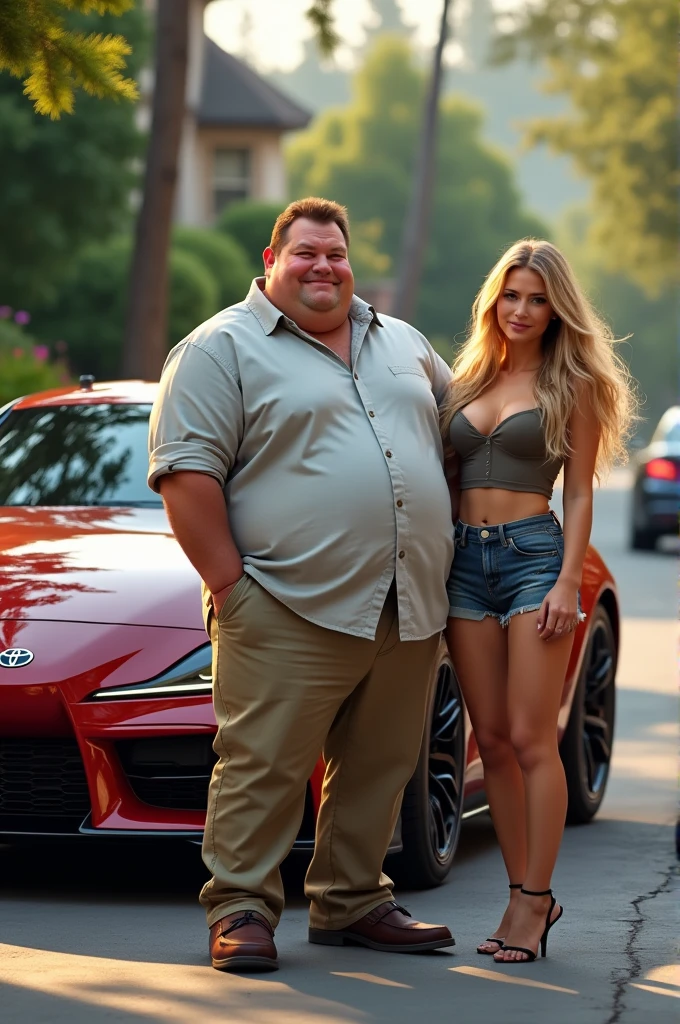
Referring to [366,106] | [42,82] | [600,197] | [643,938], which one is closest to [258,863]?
[643,938]

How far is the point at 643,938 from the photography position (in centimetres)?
532

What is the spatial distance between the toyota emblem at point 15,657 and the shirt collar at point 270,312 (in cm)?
122

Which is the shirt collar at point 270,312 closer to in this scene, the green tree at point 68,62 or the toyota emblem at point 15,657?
the toyota emblem at point 15,657

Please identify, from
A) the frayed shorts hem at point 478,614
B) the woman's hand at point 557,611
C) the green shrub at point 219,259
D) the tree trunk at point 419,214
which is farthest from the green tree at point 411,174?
the woman's hand at point 557,611

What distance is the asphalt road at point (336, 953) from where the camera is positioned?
4.48 metres

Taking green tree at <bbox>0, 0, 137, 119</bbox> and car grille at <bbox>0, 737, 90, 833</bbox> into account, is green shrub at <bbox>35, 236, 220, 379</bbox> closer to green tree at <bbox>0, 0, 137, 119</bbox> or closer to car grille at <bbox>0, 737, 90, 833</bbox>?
green tree at <bbox>0, 0, 137, 119</bbox>

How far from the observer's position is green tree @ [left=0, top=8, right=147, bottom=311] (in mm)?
25250

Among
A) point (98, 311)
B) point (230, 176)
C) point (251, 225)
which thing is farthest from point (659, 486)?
point (230, 176)

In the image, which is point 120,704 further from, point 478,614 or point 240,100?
point 240,100

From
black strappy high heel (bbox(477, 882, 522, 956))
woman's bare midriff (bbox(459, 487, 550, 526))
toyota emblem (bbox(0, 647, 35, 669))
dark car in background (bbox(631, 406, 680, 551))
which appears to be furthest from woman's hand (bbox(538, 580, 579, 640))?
dark car in background (bbox(631, 406, 680, 551))

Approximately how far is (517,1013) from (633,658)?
25.7ft

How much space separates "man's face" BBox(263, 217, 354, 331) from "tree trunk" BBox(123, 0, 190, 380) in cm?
1351

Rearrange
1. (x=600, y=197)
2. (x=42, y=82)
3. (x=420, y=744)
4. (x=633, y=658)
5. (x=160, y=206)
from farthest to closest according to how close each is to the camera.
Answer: (x=600, y=197) → (x=160, y=206) → (x=633, y=658) → (x=42, y=82) → (x=420, y=744)

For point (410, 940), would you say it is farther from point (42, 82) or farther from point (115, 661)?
point (42, 82)
